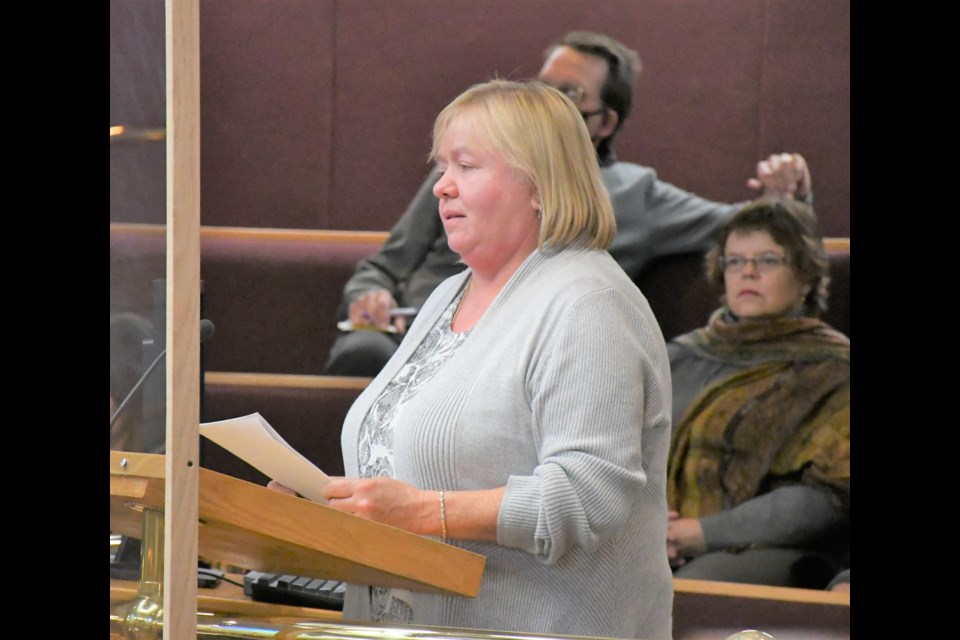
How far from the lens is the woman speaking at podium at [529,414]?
142 cm

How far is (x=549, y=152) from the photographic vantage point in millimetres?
1624

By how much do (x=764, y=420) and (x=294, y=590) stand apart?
5.00 feet

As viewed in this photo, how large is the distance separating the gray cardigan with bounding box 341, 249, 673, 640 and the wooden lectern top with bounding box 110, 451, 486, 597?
7.6 inches

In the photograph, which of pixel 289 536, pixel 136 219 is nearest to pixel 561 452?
pixel 289 536

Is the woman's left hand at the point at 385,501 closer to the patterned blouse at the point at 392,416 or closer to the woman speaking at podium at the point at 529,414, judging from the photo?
the woman speaking at podium at the point at 529,414

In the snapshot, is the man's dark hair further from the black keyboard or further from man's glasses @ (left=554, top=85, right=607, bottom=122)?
the black keyboard

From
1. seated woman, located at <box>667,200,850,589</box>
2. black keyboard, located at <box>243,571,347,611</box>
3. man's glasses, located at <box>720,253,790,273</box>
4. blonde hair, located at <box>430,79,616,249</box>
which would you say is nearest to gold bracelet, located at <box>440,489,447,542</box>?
blonde hair, located at <box>430,79,616,249</box>

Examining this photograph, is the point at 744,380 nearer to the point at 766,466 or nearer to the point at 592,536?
the point at 766,466

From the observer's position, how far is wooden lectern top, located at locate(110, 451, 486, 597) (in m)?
0.98

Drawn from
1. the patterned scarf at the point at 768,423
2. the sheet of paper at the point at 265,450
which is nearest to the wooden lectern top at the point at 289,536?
the sheet of paper at the point at 265,450

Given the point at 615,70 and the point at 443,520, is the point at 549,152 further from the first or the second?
the point at 615,70

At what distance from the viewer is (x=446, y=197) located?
1.66 m

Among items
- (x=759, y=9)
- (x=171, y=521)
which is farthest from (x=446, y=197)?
(x=759, y=9)

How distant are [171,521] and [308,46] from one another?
8.84 feet
